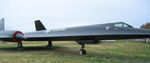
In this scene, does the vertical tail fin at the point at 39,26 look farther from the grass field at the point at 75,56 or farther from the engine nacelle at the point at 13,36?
the grass field at the point at 75,56

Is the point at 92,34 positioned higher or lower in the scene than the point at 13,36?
higher

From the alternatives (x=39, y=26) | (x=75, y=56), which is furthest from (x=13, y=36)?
(x=75, y=56)

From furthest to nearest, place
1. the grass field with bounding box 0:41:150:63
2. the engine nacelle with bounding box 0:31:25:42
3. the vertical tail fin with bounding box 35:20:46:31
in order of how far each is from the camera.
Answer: the vertical tail fin with bounding box 35:20:46:31 < the engine nacelle with bounding box 0:31:25:42 < the grass field with bounding box 0:41:150:63

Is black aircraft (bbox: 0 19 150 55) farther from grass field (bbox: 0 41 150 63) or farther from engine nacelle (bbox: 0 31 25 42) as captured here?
grass field (bbox: 0 41 150 63)

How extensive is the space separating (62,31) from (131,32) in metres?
6.49

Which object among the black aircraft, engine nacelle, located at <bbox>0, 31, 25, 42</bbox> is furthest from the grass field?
engine nacelle, located at <bbox>0, 31, 25, 42</bbox>

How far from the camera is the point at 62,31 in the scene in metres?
19.9

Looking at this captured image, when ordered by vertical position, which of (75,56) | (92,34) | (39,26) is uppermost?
(39,26)

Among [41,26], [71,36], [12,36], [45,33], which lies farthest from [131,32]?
[41,26]

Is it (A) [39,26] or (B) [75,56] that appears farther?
(A) [39,26]

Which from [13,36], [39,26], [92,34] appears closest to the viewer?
[92,34]

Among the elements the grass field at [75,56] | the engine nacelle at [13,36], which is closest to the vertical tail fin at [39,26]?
the engine nacelle at [13,36]

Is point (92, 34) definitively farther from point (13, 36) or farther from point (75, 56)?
point (13, 36)

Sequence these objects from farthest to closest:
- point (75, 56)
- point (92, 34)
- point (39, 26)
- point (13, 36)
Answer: point (39, 26) → point (13, 36) → point (92, 34) → point (75, 56)
